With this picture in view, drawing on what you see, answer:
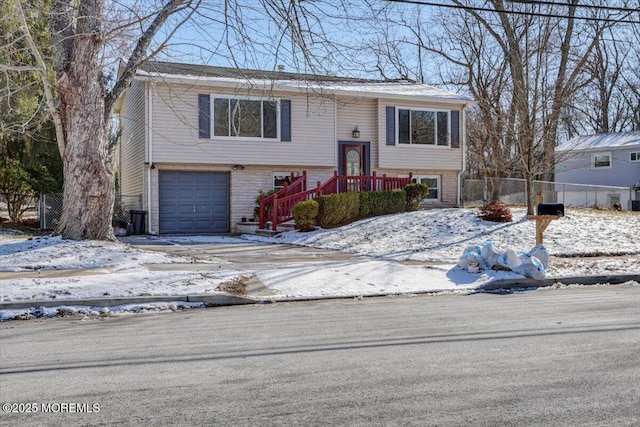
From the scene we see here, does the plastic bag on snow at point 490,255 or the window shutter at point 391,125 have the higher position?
the window shutter at point 391,125

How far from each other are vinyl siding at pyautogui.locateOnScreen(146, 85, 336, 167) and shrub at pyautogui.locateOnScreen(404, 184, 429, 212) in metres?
3.65

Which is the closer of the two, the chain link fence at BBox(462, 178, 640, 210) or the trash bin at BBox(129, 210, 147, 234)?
the trash bin at BBox(129, 210, 147, 234)

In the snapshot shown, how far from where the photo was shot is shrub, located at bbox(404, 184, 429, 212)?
20.6m

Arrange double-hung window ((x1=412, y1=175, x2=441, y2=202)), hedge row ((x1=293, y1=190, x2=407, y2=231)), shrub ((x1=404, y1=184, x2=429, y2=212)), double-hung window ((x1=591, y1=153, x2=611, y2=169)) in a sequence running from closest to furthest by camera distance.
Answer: hedge row ((x1=293, y1=190, x2=407, y2=231))
shrub ((x1=404, y1=184, x2=429, y2=212))
double-hung window ((x1=412, y1=175, x2=441, y2=202))
double-hung window ((x1=591, y1=153, x2=611, y2=169))

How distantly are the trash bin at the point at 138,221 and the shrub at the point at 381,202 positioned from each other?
773 cm

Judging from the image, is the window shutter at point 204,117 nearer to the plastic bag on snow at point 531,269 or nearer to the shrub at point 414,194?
the shrub at point 414,194

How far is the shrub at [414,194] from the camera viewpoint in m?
20.6

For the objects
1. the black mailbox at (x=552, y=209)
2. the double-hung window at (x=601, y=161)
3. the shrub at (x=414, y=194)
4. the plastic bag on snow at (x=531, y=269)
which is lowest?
the plastic bag on snow at (x=531, y=269)

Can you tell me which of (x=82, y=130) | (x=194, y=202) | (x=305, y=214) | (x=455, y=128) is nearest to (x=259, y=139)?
(x=194, y=202)

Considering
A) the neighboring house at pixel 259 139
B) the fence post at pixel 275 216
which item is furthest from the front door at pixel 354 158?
the fence post at pixel 275 216

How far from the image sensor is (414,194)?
20.6 m

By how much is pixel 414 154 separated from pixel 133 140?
11.4 meters

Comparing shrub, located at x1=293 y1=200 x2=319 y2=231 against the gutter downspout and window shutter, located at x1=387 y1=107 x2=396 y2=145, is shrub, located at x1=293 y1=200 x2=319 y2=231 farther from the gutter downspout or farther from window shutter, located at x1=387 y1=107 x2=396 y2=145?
window shutter, located at x1=387 y1=107 x2=396 y2=145

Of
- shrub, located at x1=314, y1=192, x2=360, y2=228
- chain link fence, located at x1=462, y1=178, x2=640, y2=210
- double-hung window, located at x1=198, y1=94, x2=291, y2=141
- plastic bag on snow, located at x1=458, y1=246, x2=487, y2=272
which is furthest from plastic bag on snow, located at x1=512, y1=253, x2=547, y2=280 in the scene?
chain link fence, located at x1=462, y1=178, x2=640, y2=210
